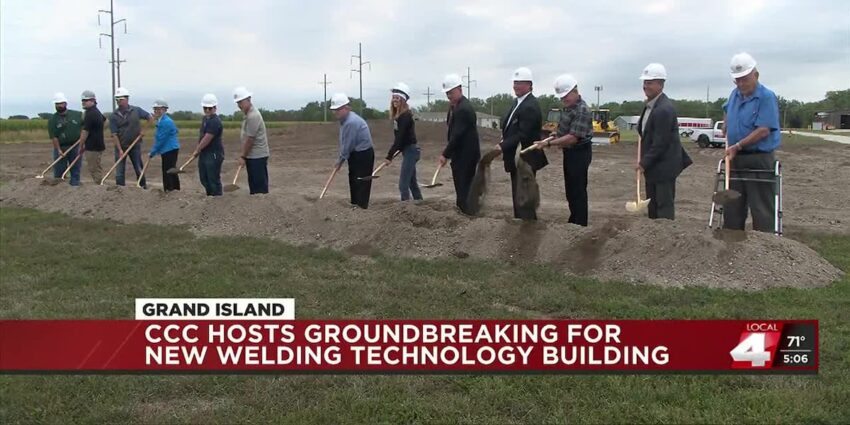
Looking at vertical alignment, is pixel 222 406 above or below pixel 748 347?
below

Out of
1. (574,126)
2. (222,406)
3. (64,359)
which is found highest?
(574,126)

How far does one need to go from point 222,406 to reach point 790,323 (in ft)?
8.80

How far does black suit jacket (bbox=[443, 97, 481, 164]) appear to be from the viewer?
709cm

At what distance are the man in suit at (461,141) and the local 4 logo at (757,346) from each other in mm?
4276

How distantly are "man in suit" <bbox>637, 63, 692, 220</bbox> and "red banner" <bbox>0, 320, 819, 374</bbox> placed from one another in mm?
2845

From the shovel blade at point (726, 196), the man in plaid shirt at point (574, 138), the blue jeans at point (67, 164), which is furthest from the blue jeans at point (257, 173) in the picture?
the shovel blade at point (726, 196)

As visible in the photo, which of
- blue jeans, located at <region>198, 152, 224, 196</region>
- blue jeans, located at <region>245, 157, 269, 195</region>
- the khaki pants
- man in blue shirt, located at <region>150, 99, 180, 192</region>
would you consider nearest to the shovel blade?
blue jeans, located at <region>245, 157, 269, 195</region>

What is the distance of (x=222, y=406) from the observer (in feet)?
10.5

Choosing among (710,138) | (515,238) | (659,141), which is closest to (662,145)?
(659,141)

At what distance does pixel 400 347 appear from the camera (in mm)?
3266

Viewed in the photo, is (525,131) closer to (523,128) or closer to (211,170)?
(523,128)

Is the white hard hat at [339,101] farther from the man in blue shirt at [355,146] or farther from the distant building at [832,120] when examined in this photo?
the distant building at [832,120]

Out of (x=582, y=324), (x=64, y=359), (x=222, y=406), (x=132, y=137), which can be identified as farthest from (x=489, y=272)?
(x=132, y=137)

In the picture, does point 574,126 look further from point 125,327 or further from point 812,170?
point 812,170
